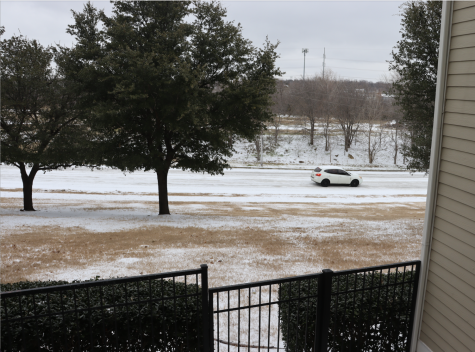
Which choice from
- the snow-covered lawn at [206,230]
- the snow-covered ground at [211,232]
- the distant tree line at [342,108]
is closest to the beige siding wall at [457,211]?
the snow-covered ground at [211,232]

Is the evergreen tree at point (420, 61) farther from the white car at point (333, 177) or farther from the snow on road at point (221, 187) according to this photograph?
the white car at point (333, 177)

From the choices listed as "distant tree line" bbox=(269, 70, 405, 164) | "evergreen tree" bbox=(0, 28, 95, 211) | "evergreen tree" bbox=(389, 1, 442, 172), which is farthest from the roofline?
"distant tree line" bbox=(269, 70, 405, 164)

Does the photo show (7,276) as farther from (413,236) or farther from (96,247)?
(413,236)

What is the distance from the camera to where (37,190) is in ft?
64.4

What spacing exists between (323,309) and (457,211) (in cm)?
144

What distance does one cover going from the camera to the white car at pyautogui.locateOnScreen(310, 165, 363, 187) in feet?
76.5

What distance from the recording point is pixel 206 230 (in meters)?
10.5

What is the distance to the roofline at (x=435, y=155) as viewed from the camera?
126 inches

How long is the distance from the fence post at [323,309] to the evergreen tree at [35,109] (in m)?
10.9

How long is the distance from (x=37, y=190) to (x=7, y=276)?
14.9 meters

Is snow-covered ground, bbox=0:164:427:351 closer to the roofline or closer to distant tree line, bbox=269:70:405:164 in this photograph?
the roofline

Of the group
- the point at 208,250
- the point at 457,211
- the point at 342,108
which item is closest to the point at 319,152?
the point at 342,108

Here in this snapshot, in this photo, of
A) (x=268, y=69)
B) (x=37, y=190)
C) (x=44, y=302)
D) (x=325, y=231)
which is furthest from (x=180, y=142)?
(x=37, y=190)

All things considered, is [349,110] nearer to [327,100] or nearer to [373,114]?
[373,114]
